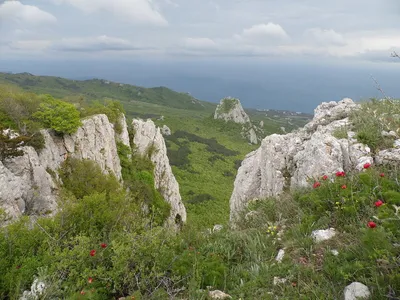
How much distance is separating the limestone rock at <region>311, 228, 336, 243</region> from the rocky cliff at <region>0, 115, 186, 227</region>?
50.0ft

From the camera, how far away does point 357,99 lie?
48.5ft

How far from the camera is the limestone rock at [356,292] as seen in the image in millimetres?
3994

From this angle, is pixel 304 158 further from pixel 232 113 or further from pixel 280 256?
pixel 232 113

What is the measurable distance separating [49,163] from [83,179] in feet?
10.8

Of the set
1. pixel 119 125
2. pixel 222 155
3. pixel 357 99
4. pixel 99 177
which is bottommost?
pixel 222 155

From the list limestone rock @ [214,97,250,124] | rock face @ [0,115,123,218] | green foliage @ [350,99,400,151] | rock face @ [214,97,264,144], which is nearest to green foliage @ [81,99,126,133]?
rock face @ [0,115,123,218]

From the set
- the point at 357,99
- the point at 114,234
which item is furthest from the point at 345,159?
the point at 114,234

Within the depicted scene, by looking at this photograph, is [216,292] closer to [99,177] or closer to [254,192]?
[254,192]

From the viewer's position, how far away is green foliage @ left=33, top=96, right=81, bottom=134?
26.2m

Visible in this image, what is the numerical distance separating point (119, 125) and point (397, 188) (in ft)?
115

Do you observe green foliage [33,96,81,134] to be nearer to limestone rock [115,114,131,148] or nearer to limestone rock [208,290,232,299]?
limestone rock [115,114,131,148]

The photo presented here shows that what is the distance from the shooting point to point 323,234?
19.5 feet

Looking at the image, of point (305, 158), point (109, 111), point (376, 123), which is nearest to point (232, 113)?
point (109, 111)

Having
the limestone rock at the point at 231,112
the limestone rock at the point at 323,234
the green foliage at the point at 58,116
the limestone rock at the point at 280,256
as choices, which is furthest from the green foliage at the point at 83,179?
the limestone rock at the point at 231,112
